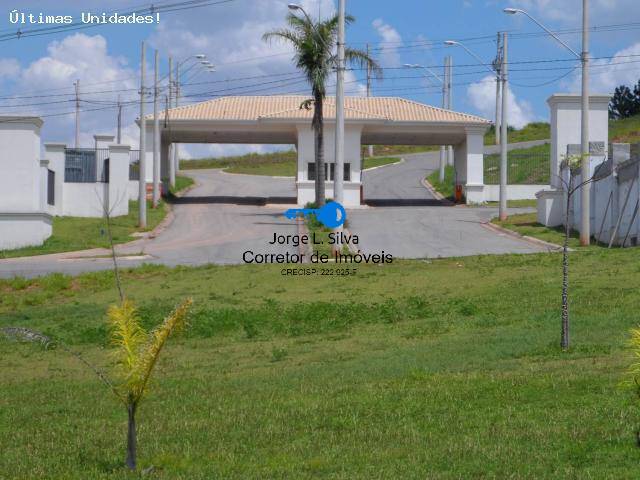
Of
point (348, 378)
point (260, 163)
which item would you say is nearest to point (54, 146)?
point (348, 378)

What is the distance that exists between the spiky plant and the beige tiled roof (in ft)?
138

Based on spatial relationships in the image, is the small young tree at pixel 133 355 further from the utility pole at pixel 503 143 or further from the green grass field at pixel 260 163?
the green grass field at pixel 260 163

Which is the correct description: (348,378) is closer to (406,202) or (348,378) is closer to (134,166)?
(406,202)

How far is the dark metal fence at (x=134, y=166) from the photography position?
52.7m

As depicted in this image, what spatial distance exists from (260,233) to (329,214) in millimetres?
2931

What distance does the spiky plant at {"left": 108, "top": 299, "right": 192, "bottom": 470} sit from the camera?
343 inches

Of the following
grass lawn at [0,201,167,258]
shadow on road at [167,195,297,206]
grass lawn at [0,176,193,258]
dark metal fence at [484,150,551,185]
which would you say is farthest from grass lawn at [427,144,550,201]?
grass lawn at [0,201,167,258]

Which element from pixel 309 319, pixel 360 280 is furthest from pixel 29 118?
pixel 309 319

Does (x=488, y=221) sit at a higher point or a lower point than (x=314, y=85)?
lower

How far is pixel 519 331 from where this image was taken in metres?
16.6

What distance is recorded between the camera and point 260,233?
127 ft

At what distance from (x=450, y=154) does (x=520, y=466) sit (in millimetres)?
64440

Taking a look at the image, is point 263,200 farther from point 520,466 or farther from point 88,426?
point 520,466

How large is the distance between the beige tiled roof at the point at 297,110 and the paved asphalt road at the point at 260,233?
4662 millimetres
